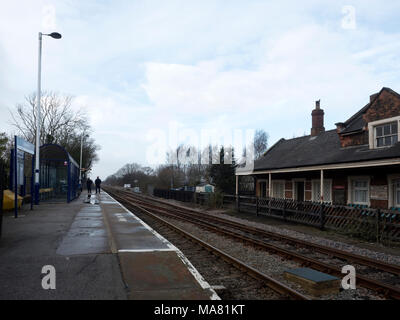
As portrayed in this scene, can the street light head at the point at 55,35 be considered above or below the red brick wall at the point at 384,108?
above

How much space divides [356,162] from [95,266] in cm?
1142

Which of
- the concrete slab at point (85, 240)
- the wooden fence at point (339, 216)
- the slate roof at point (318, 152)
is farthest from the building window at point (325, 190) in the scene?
the concrete slab at point (85, 240)

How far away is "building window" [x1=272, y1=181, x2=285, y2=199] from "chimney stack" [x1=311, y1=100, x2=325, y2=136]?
4.48 metres

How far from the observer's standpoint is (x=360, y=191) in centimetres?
1580

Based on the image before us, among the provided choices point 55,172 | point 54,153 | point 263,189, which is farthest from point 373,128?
point 55,172

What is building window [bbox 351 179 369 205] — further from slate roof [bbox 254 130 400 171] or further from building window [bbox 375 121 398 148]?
building window [bbox 375 121 398 148]

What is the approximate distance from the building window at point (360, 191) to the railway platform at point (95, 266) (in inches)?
424

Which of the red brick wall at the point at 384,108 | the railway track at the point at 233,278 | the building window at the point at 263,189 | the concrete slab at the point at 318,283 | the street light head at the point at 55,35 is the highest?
the street light head at the point at 55,35

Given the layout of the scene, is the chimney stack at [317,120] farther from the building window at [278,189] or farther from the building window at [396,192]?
the building window at [396,192]

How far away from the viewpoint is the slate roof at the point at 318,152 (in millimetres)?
13586

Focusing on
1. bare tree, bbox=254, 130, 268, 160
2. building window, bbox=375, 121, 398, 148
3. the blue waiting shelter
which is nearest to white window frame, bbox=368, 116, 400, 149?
building window, bbox=375, 121, 398, 148

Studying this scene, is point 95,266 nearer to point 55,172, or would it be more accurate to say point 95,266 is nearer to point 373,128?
point 373,128

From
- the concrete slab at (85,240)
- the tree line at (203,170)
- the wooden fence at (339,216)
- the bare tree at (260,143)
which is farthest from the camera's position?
the bare tree at (260,143)
